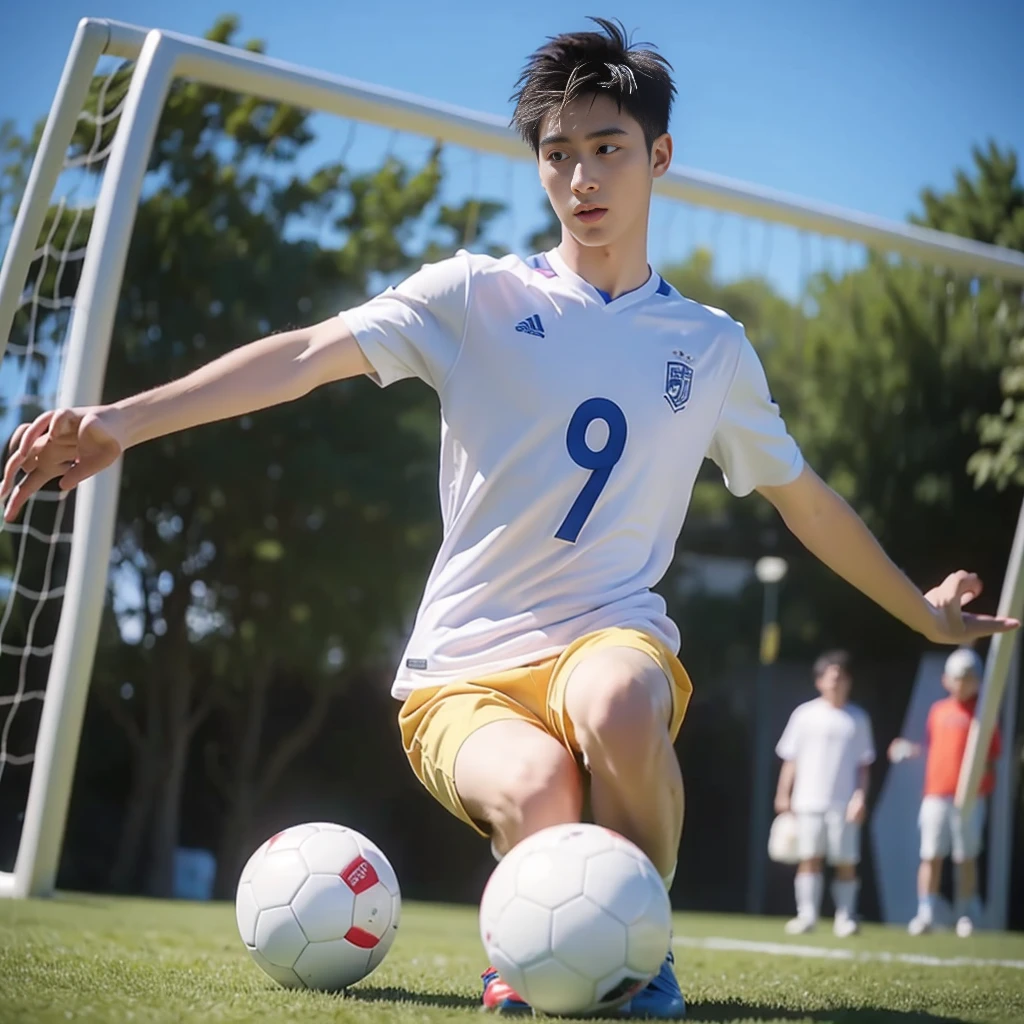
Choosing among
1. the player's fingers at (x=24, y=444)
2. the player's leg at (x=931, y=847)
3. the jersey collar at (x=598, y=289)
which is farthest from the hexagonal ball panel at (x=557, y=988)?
the player's leg at (x=931, y=847)

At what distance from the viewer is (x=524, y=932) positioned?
2908 millimetres

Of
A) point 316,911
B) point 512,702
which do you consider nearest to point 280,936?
point 316,911

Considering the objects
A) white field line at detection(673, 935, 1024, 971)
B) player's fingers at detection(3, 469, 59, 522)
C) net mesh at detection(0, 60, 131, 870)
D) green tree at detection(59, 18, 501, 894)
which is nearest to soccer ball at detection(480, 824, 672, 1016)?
player's fingers at detection(3, 469, 59, 522)

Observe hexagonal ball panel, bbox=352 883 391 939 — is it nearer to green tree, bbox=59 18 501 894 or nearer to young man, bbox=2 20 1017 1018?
young man, bbox=2 20 1017 1018

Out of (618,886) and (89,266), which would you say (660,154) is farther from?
(89,266)

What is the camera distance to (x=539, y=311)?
3475 mm

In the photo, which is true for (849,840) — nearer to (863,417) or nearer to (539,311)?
(539,311)

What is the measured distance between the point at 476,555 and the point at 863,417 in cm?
1848

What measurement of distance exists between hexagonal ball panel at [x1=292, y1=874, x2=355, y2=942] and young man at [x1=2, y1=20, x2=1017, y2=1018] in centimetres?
41

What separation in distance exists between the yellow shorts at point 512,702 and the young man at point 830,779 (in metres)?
7.96

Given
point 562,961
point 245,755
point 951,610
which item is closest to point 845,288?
point 245,755

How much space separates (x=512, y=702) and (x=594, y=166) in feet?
4.03

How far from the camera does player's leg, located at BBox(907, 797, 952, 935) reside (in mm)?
10961

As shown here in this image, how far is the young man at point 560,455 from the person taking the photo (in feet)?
10.2
